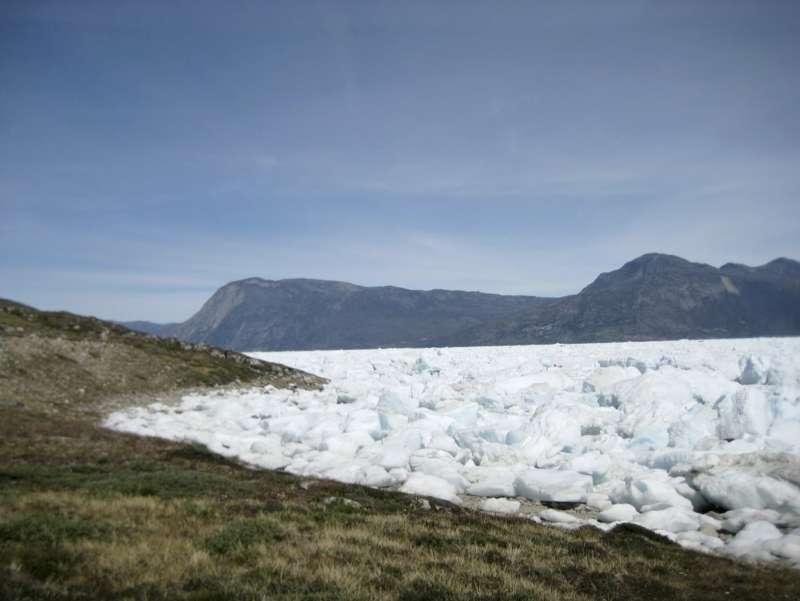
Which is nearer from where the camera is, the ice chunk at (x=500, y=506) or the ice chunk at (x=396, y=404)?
the ice chunk at (x=500, y=506)

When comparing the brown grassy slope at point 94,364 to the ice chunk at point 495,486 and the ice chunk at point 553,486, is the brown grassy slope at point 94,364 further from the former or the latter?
the ice chunk at point 553,486

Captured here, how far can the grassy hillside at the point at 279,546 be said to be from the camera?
649 centimetres

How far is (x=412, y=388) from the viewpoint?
36906 millimetres

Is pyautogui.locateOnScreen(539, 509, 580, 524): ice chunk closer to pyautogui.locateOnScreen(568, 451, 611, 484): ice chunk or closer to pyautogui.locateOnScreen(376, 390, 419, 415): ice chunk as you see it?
pyautogui.locateOnScreen(568, 451, 611, 484): ice chunk

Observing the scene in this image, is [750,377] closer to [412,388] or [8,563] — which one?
[412,388]

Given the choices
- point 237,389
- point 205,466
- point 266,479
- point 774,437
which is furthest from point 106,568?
point 237,389

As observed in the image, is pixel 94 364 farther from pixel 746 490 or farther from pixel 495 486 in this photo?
pixel 746 490

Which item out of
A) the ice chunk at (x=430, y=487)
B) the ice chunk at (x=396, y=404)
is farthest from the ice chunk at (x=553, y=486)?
the ice chunk at (x=396, y=404)

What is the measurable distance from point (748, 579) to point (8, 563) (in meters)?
10.4

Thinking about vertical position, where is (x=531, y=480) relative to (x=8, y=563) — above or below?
below

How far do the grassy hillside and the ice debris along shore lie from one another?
242 cm

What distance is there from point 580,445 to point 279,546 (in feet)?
48.8

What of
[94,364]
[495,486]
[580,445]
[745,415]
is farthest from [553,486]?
[94,364]

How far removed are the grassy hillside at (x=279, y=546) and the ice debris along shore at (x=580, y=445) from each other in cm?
242
